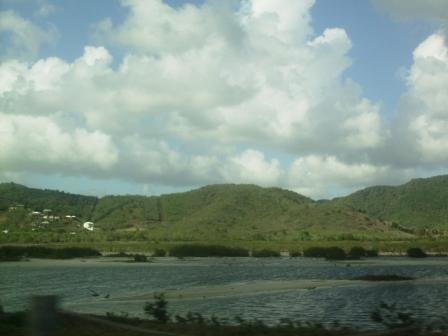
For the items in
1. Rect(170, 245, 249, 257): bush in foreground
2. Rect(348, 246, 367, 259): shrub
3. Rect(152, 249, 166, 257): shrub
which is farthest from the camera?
Rect(170, 245, 249, 257): bush in foreground

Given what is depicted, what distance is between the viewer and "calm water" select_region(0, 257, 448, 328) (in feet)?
134

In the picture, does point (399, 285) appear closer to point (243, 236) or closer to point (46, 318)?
point (46, 318)

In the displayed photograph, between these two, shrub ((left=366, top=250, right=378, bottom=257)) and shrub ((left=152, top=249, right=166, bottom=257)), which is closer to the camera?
shrub ((left=366, top=250, right=378, bottom=257))

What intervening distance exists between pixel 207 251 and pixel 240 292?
7621cm

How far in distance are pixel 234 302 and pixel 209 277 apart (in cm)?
2913

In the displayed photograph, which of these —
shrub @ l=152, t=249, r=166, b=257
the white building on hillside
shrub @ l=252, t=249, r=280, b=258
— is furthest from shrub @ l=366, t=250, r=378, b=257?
the white building on hillside

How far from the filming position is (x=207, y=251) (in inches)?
5202

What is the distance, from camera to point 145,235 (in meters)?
170

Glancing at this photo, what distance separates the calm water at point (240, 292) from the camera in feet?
134

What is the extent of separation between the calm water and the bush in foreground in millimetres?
31713

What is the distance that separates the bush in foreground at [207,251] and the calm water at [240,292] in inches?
1249

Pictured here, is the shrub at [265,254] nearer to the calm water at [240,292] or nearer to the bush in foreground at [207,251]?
the bush in foreground at [207,251]

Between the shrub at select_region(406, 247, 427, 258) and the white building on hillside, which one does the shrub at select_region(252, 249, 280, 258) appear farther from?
the white building on hillside

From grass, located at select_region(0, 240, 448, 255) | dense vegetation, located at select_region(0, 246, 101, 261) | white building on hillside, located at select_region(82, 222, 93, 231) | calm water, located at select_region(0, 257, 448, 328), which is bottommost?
calm water, located at select_region(0, 257, 448, 328)
